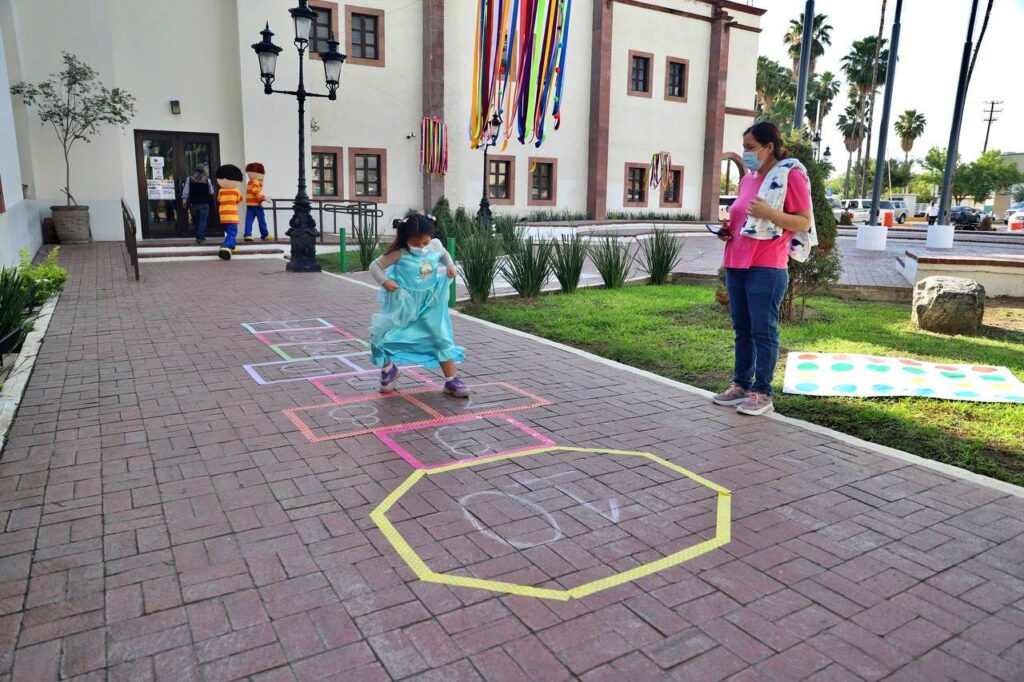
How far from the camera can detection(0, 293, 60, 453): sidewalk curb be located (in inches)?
189

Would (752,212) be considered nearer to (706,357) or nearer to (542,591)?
(706,357)

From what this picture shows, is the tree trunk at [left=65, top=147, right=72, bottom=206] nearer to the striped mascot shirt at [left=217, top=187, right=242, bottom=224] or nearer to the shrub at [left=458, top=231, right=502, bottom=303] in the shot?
the striped mascot shirt at [left=217, top=187, right=242, bottom=224]

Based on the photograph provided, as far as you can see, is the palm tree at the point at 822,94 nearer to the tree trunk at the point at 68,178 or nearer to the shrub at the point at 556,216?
the shrub at the point at 556,216

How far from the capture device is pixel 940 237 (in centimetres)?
1897

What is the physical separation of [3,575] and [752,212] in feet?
15.2

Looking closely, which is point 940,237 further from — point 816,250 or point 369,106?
point 369,106

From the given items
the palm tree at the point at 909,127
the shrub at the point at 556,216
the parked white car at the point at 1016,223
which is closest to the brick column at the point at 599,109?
the shrub at the point at 556,216

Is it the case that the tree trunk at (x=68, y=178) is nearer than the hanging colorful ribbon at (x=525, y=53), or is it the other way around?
the hanging colorful ribbon at (x=525, y=53)

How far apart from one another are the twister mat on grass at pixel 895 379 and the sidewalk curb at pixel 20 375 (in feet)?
18.7

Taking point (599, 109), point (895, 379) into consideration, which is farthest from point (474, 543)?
point (599, 109)

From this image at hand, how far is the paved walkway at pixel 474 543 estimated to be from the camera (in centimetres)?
255

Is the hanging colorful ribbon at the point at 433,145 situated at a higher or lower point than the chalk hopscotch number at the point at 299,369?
higher

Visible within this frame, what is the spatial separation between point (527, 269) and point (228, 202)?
793 cm

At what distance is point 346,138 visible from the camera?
21.8 m
